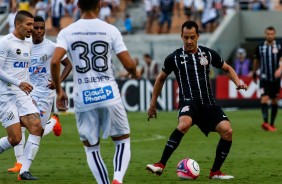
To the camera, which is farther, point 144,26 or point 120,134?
point 144,26

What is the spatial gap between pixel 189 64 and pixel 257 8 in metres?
25.2

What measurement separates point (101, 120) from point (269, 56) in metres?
12.4

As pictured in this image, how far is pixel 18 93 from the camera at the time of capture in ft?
43.2

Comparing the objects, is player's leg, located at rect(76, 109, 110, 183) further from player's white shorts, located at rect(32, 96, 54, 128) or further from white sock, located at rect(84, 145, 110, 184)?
player's white shorts, located at rect(32, 96, 54, 128)

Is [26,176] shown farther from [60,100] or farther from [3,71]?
[60,100]

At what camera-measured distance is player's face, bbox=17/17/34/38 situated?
12914mm

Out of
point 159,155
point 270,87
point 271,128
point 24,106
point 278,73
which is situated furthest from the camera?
point 270,87

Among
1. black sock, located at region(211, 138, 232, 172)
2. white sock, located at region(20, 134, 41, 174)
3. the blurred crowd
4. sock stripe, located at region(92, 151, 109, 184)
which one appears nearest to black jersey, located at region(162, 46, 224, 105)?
black sock, located at region(211, 138, 232, 172)

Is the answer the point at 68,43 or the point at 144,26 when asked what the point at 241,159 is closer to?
the point at 68,43

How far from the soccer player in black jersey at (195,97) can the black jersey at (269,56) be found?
9.09 meters

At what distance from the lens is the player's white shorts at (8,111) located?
42.6ft

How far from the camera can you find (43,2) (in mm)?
36656

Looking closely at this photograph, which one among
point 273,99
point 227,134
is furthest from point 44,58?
point 273,99

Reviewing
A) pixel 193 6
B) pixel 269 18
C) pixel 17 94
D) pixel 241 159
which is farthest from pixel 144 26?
pixel 17 94
